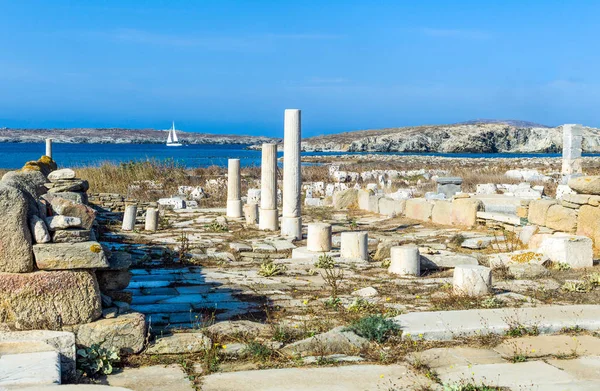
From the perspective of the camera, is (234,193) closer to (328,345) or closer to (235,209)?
(235,209)

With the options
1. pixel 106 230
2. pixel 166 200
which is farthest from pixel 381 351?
pixel 166 200

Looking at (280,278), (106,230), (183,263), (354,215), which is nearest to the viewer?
(280,278)

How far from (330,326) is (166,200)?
1539 cm

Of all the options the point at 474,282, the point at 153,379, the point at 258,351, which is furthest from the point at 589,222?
the point at 153,379

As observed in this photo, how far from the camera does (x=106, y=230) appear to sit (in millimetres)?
15492

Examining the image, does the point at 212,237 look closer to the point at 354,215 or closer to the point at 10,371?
the point at 354,215

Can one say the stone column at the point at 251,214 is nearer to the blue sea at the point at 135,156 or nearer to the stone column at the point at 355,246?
the stone column at the point at 355,246

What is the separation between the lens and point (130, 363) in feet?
18.5

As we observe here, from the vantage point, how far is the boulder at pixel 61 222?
5950 millimetres

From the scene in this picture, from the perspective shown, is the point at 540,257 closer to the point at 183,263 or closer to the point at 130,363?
the point at 183,263

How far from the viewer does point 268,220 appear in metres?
16.0

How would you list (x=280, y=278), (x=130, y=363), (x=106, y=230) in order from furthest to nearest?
(x=106, y=230) < (x=280, y=278) < (x=130, y=363)

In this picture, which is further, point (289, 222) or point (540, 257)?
point (289, 222)

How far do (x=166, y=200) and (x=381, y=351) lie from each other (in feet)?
53.7
